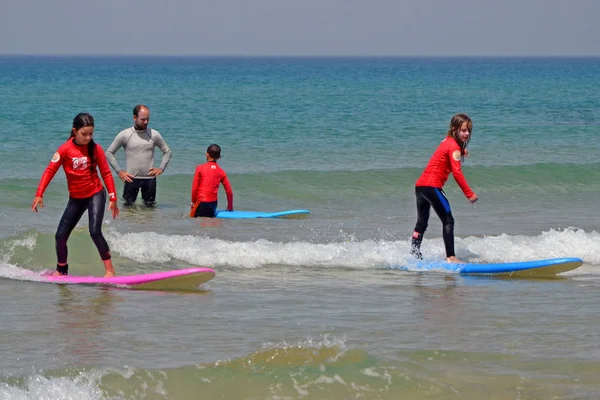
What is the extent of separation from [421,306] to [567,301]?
4.56ft

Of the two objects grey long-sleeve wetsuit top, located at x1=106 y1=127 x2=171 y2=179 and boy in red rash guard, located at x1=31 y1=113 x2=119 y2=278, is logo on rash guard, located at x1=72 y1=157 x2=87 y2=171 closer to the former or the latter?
boy in red rash guard, located at x1=31 y1=113 x2=119 y2=278

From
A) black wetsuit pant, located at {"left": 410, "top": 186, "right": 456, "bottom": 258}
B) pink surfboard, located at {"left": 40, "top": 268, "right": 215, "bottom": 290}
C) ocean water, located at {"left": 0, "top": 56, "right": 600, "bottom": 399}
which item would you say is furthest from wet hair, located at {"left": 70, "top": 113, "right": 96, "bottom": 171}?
black wetsuit pant, located at {"left": 410, "top": 186, "right": 456, "bottom": 258}

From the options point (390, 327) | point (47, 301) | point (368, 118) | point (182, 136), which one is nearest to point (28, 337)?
point (47, 301)

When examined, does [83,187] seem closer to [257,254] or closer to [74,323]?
[74,323]

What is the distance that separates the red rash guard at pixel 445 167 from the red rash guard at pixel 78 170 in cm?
327

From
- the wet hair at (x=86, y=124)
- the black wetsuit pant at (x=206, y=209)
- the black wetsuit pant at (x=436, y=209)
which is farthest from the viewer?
the black wetsuit pant at (x=206, y=209)

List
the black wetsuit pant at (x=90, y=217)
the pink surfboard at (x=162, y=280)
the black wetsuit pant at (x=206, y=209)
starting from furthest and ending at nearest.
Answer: the black wetsuit pant at (x=206, y=209)
the pink surfboard at (x=162, y=280)
the black wetsuit pant at (x=90, y=217)

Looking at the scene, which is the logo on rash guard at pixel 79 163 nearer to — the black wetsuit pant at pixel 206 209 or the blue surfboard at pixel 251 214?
the black wetsuit pant at pixel 206 209

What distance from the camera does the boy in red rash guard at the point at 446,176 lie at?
33.1 feet

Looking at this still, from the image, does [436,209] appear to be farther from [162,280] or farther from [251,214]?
[251,214]

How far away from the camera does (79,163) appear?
9.07m

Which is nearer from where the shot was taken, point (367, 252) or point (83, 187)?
point (83, 187)

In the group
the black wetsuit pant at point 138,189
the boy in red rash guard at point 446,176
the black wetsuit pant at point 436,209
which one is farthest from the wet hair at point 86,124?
the black wetsuit pant at point 138,189

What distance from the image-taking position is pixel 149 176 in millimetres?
14555
